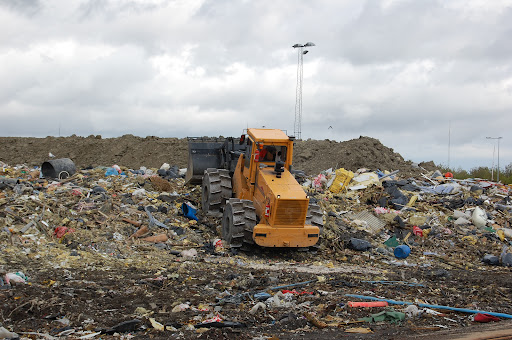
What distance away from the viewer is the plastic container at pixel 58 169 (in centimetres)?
1630

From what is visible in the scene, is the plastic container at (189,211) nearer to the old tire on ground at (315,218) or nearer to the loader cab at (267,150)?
the loader cab at (267,150)

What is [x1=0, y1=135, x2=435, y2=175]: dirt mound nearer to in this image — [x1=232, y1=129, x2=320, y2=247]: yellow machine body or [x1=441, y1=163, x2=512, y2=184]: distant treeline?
[x1=441, y1=163, x2=512, y2=184]: distant treeline

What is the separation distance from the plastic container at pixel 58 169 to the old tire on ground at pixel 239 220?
7.44 m

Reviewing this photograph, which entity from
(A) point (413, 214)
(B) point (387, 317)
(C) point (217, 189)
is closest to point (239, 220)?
(C) point (217, 189)

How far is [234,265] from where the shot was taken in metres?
10.2

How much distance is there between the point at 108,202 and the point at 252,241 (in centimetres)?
422

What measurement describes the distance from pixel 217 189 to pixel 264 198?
233 centimetres

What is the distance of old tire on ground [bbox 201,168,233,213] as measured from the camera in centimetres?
1304

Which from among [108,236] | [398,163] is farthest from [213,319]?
[398,163]

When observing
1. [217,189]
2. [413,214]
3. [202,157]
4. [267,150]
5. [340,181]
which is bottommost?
[413,214]

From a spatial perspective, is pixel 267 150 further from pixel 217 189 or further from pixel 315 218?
pixel 217 189

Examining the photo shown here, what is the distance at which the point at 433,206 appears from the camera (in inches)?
648

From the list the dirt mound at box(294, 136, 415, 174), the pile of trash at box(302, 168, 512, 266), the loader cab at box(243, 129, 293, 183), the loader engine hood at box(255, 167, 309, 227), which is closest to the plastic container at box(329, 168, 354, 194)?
the pile of trash at box(302, 168, 512, 266)

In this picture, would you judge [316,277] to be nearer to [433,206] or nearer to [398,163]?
[433,206]
